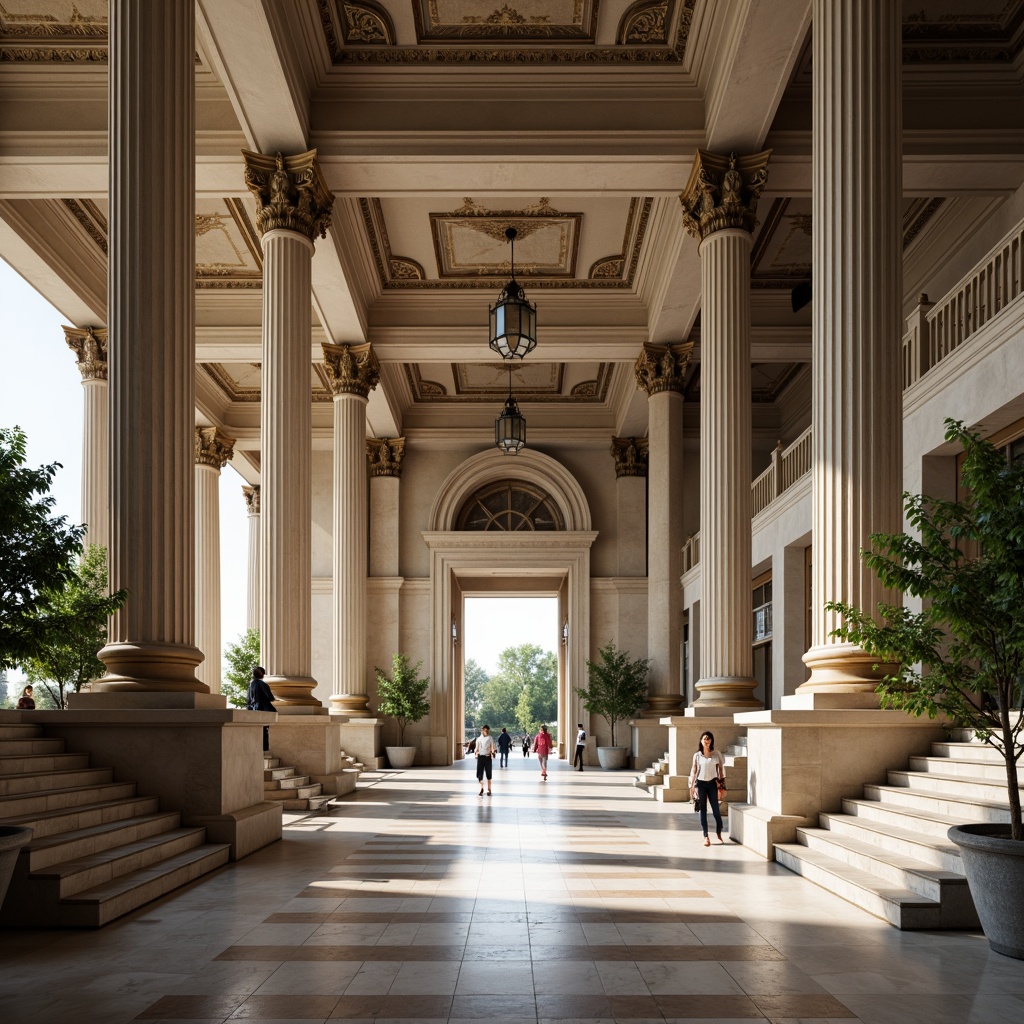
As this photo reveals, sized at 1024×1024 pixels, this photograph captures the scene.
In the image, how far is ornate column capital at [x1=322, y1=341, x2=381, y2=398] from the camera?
22.7 meters

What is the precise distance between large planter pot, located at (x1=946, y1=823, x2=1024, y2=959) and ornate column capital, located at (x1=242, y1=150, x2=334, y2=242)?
12.2 meters

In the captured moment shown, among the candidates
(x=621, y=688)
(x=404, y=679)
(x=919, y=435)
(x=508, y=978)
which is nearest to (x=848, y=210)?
(x=919, y=435)

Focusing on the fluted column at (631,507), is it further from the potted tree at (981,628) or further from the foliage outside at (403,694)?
the potted tree at (981,628)

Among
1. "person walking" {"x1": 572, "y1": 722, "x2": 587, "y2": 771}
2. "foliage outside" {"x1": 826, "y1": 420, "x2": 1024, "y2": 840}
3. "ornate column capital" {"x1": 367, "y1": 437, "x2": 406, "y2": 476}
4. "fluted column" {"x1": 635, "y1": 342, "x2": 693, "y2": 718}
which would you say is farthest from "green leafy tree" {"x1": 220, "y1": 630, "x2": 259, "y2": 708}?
"foliage outside" {"x1": 826, "y1": 420, "x2": 1024, "y2": 840}

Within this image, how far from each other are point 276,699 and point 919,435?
9.48 meters

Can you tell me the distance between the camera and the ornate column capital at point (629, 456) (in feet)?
100

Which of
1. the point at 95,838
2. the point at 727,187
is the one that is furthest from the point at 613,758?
the point at 95,838

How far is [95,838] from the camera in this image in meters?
7.55

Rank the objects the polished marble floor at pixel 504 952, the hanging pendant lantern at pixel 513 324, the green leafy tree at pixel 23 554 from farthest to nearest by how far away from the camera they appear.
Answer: the hanging pendant lantern at pixel 513 324 < the green leafy tree at pixel 23 554 < the polished marble floor at pixel 504 952

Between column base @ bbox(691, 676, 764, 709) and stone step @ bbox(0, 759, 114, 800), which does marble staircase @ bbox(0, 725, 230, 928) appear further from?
column base @ bbox(691, 676, 764, 709)

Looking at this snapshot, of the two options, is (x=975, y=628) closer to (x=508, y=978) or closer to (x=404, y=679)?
(x=508, y=978)

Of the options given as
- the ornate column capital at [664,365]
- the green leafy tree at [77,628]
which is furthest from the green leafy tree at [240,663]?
the ornate column capital at [664,365]

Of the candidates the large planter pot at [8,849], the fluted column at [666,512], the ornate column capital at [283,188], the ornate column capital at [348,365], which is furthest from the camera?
the ornate column capital at [348,365]

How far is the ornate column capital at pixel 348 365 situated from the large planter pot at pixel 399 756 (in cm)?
1054
